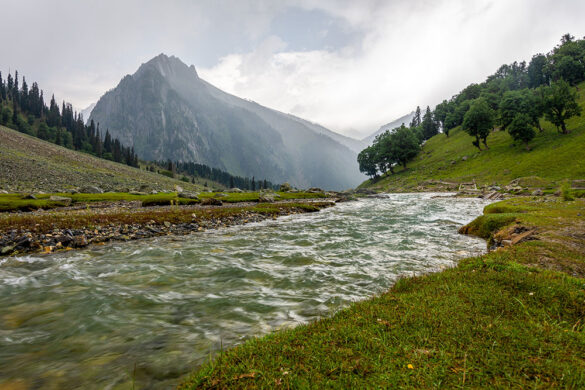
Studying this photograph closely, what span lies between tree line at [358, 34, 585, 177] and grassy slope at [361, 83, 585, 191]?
12.7 feet

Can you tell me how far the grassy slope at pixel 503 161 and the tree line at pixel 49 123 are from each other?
178 meters

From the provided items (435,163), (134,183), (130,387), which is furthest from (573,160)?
(134,183)

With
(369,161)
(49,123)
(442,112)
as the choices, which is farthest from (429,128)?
(49,123)

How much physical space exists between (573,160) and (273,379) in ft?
288

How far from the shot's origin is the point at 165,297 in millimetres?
7871

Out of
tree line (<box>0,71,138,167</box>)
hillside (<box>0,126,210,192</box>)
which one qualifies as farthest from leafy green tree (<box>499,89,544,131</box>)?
tree line (<box>0,71,138,167</box>)

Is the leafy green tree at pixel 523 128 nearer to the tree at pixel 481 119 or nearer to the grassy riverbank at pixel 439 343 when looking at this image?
the tree at pixel 481 119

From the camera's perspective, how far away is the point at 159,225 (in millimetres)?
19547

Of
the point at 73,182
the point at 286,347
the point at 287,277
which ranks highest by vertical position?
the point at 73,182

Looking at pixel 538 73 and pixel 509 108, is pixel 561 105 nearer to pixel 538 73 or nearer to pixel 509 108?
pixel 509 108

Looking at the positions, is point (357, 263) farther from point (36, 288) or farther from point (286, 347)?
point (36, 288)

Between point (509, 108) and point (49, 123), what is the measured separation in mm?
261436

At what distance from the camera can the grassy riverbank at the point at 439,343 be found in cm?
316

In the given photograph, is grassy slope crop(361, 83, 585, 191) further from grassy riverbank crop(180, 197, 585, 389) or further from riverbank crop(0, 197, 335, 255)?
riverbank crop(0, 197, 335, 255)
